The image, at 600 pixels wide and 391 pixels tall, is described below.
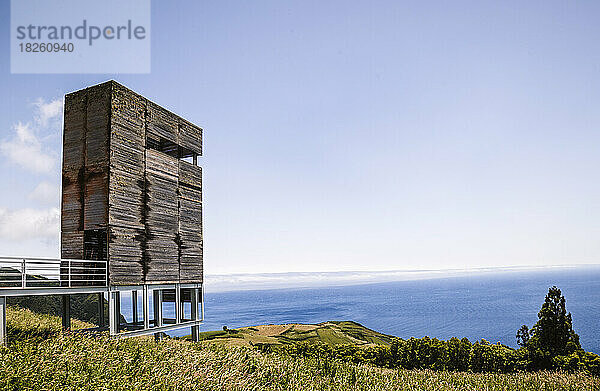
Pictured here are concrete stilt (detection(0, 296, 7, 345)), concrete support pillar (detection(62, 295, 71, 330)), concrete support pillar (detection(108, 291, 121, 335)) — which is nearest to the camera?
concrete stilt (detection(0, 296, 7, 345))

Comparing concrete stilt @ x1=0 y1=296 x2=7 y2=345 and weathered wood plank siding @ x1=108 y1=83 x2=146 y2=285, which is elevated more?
weathered wood plank siding @ x1=108 y1=83 x2=146 y2=285

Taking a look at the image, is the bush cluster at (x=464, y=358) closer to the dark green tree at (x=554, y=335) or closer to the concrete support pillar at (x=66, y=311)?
the dark green tree at (x=554, y=335)

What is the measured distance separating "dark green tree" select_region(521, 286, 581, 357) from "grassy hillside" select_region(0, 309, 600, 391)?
2.52 meters

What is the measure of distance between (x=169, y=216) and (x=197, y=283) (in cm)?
326

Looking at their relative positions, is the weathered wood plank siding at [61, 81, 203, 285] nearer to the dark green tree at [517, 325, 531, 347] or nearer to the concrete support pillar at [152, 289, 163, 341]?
the concrete support pillar at [152, 289, 163, 341]

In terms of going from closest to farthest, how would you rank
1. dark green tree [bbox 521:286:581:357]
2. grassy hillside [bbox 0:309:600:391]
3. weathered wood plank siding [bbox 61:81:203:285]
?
grassy hillside [bbox 0:309:600:391] < weathered wood plank siding [bbox 61:81:203:285] < dark green tree [bbox 521:286:581:357]

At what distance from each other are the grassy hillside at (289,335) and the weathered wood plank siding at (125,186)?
24.8 ft

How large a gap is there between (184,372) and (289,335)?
20606 mm

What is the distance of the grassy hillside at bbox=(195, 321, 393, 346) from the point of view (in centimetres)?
2710

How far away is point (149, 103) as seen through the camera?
58.7 ft

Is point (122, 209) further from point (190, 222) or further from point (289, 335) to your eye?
point (289, 335)

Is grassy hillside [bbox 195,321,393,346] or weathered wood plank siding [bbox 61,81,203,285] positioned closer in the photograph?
weathered wood plank siding [bbox 61,81,203,285]

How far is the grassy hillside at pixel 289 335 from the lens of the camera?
2710 cm

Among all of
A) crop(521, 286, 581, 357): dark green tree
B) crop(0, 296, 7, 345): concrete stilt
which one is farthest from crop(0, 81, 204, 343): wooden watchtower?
crop(521, 286, 581, 357): dark green tree
